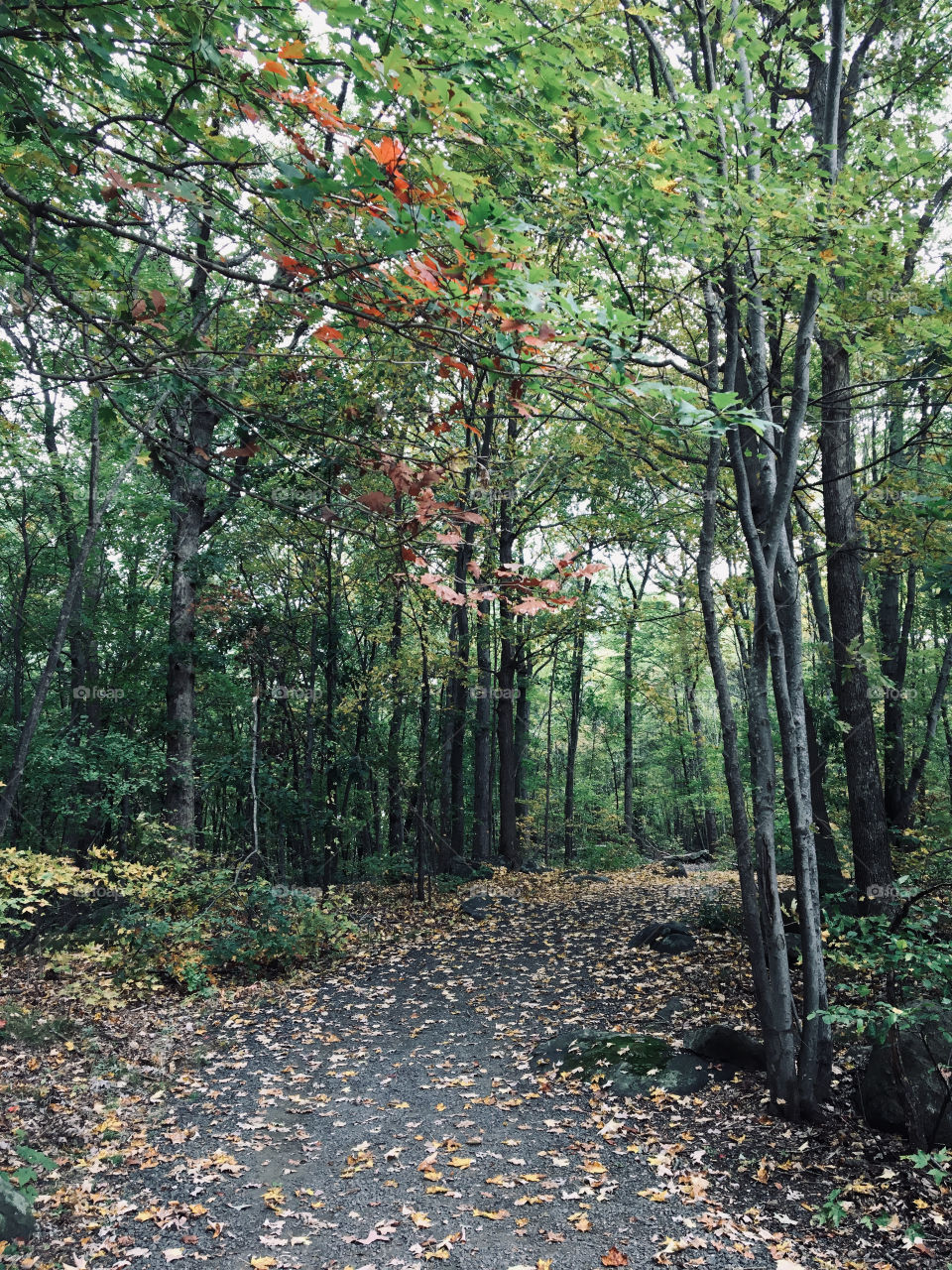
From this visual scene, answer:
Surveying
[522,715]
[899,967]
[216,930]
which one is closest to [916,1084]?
[899,967]

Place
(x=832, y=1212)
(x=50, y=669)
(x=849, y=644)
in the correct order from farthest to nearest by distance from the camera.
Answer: (x=849, y=644) → (x=50, y=669) → (x=832, y=1212)

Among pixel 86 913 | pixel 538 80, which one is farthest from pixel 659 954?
pixel 538 80

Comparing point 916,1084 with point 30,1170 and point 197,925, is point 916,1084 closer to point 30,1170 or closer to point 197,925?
point 30,1170

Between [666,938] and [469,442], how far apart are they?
678cm

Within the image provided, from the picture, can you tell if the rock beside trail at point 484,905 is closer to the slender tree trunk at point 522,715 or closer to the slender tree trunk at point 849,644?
the slender tree trunk at point 522,715

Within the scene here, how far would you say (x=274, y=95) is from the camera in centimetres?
211

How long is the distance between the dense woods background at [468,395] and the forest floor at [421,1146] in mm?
739

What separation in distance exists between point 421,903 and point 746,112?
1056 centimetres

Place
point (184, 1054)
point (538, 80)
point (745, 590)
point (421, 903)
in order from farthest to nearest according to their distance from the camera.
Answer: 1. point (421, 903)
2. point (745, 590)
3. point (184, 1054)
4. point (538, 80)

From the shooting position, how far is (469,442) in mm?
9406

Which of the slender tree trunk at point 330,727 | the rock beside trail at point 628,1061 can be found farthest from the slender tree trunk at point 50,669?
the rock beside trail at point 628,1061

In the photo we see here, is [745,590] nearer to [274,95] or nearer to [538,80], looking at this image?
[538,80]

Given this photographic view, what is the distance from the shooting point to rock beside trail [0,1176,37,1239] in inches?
129

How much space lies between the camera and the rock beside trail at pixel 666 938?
8.16m
